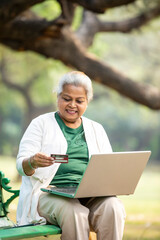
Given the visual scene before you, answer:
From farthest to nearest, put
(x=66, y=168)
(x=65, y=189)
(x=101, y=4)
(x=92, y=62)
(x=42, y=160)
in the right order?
1. (x=92, y=62)
2. (x=101, y=4)
3. (x=66, y=168)
4. (x=65, y=189)
5. (x=42, y=160)

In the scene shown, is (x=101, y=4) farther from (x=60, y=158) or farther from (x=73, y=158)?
(x=60, y=158)

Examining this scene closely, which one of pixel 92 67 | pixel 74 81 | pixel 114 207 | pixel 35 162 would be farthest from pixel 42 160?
pixel 92 67

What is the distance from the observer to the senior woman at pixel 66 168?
2943 mm

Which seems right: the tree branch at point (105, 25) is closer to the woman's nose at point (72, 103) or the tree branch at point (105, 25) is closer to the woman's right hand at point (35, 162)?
the woman's nose at point (72, 103)

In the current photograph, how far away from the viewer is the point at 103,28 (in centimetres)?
835

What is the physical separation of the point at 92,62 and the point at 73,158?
13.7 feet

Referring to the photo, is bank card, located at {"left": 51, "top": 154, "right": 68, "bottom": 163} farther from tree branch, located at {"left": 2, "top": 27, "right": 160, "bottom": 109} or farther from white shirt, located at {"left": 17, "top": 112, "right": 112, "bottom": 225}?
tree branch, located at {"left": 2, "top": 27, "right": 160, "bottom": 109}

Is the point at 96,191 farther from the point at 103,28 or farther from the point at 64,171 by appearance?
the point at 103,28

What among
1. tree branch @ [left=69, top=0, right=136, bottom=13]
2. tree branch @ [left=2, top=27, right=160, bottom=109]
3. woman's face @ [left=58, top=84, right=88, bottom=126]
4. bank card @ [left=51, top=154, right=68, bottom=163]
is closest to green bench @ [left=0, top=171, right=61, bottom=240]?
bank card @ [left=51, top=154, right=68, bottom=163]

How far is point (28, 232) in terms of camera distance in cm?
293

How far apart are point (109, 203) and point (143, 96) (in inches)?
181

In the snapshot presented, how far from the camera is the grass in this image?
22.6 ft

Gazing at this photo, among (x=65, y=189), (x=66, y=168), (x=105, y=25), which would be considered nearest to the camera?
(x=65, y=189)

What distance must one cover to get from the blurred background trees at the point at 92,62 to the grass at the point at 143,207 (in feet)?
6.26
